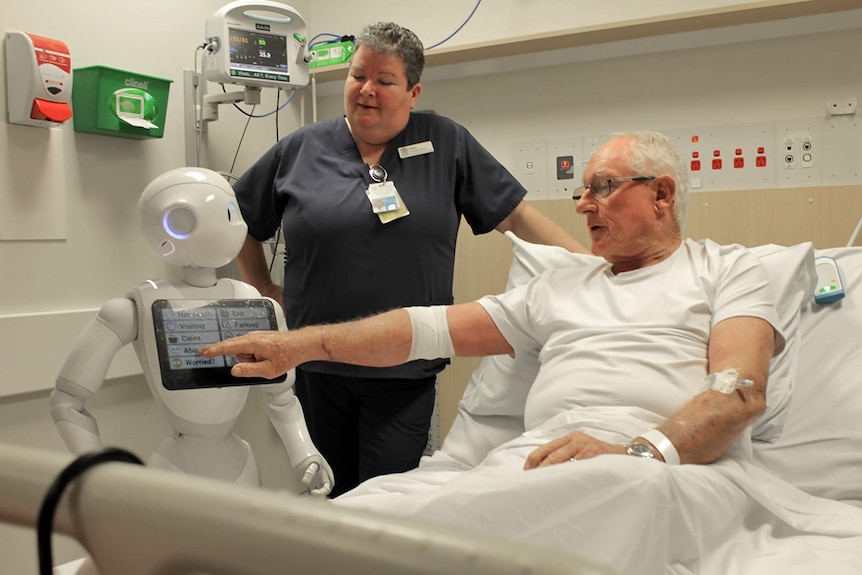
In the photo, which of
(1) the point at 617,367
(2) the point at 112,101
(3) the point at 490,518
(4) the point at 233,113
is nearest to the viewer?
(3) the point at 490,518

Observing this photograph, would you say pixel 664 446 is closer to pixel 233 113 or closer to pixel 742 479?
pixel 742 479

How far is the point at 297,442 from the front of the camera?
1806 mm

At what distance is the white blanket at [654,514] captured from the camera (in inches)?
39.0

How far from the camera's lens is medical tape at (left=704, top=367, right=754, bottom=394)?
142 centimetres

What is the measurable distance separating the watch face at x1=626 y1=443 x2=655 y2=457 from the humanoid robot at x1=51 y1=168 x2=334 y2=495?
742mm

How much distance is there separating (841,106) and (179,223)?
6.77 feet

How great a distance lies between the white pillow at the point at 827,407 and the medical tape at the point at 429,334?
0.71 metres

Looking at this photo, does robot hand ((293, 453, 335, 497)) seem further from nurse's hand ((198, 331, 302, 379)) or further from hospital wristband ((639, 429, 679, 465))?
hospital wristband ((639, 429, 679, 465))

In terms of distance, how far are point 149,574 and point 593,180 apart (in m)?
1.47

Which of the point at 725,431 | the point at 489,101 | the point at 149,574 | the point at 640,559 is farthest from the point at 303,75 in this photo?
the point at 149,574

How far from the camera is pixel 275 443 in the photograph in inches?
123

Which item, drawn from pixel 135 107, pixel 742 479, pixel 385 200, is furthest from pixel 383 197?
pixel 742 479

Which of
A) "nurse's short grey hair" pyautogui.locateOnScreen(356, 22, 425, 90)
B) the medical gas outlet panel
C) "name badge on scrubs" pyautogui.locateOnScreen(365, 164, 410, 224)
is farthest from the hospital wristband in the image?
the medical gas outlet panel

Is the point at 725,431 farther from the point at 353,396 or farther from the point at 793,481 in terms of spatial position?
the point at 353,396
